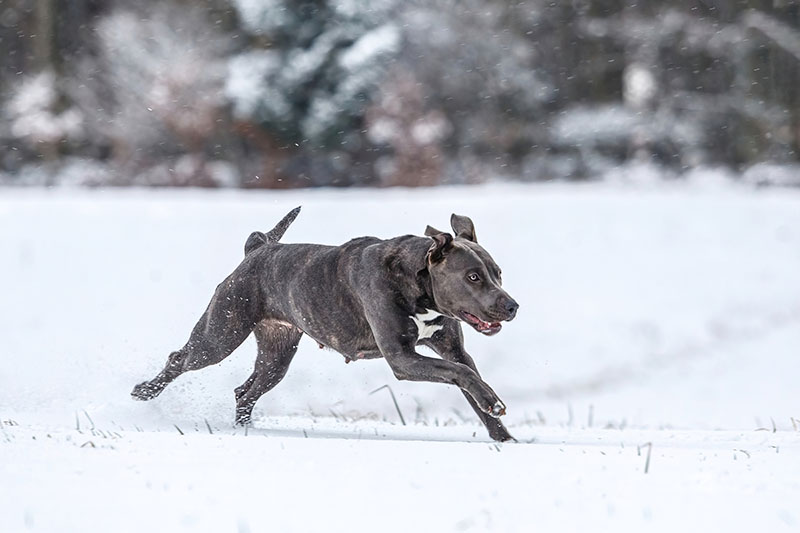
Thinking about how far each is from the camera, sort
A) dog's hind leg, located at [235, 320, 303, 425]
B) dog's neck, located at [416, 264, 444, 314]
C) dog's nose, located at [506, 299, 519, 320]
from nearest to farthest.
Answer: dog's nose, located at [506, 299, 519, 320], dog's neck, located at [416, 264, 444, 314], dog's hind leg, located at [235, 320, 303, 425]

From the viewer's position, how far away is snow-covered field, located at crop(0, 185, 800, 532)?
3.93m

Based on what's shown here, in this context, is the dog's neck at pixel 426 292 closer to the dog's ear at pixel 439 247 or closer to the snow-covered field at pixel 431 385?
the dog's ear at pixel 439 247

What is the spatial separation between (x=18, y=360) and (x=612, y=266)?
700 centimetres

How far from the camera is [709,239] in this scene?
50.2ft

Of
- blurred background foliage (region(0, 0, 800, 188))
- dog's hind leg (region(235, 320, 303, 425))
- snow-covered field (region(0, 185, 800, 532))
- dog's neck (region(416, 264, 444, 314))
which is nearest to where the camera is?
snow-covered field (region(0, 185, 800, 532))

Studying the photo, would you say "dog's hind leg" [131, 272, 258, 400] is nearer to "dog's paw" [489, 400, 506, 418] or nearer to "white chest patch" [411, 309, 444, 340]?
"white chest patch" [411, 309, 444, 340]

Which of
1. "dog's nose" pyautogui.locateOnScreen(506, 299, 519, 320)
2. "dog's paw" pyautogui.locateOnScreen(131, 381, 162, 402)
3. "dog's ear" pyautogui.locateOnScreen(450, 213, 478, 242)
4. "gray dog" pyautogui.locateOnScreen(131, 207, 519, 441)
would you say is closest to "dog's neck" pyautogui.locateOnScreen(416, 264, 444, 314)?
"gray dog" pyautogui.locateOnScreen(131, 207, 519, 441)

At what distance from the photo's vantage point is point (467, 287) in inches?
224

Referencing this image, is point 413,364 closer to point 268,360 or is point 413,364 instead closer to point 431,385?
point 268,360

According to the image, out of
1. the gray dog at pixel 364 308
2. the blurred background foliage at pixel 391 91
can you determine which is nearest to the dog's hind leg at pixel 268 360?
the gray dog at pixel 364 308

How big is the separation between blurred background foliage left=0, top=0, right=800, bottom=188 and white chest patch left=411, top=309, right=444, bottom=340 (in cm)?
1569

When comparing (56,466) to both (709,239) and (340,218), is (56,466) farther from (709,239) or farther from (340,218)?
(709,239)

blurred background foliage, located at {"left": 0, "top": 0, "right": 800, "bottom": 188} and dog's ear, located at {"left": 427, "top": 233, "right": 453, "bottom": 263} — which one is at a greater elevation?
dog's ear, located at {"left": 427, "top": 233, "right": 453, "bottom": 263}

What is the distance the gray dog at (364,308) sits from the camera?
5.71 m
